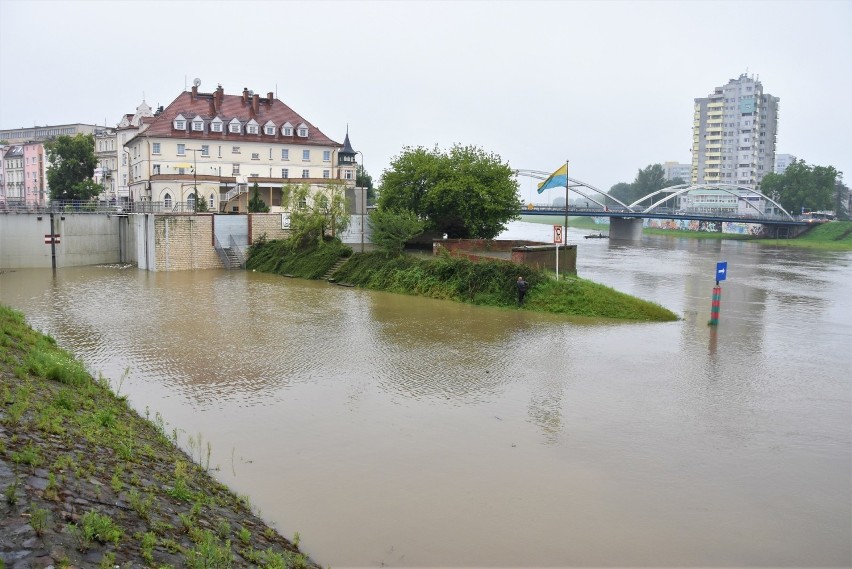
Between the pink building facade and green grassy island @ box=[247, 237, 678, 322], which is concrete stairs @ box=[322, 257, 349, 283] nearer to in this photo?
green grassy island @ box=[247, 237, 678, 322]

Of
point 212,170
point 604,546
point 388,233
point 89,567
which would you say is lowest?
point 604,546

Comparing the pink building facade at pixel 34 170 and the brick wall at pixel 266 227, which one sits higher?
the pink building facade at pixel 34 170

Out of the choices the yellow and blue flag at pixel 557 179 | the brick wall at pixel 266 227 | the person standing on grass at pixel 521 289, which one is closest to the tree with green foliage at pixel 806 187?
the yellow and blue flag at pixel 557 179

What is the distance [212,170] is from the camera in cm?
4931

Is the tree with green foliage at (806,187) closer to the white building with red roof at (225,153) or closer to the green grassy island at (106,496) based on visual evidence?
the white building with red roof at (225,153)

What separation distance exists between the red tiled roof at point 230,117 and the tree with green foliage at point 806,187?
7459cm

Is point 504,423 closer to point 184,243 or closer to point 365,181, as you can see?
point 184,243

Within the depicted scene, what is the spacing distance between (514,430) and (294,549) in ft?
17.1

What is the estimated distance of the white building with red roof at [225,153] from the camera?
47.1 m

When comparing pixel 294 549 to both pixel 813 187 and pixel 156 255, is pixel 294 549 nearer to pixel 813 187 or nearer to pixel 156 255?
pixel 156 255

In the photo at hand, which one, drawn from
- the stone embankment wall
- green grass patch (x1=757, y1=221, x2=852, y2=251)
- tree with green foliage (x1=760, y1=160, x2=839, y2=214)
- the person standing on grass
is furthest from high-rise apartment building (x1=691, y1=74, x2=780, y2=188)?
the person standing on grass

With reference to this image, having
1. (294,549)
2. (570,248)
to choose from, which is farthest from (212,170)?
(294,549)

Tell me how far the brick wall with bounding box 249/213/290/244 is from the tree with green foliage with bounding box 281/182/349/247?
251cm

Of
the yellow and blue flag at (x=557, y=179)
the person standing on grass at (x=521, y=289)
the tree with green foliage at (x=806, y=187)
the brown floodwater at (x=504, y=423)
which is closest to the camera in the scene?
the brown floodwater at (x=504, y=423)
